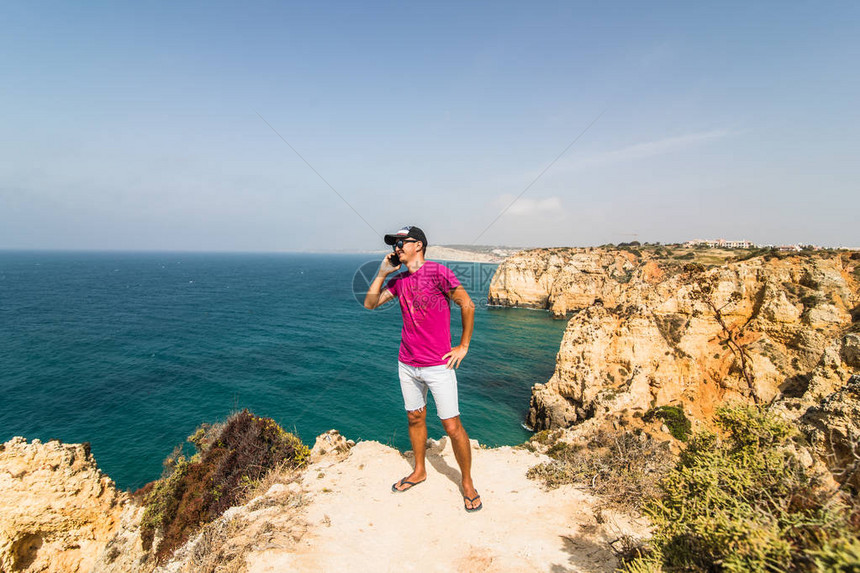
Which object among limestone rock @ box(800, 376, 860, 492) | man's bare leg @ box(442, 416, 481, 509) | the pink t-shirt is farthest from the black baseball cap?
limestone rock @ box(800, 376, 860, 492)

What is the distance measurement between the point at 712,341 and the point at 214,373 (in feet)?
101

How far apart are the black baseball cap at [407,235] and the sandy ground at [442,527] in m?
3.75

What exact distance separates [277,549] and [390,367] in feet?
80.4

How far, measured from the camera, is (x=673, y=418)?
44.1ft

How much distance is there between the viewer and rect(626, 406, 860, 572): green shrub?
6.52 ft

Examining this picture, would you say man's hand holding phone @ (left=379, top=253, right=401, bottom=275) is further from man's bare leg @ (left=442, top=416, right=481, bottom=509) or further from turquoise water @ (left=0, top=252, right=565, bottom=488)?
turquoise water @ (left=0, top=252, right=565, bottom=488)

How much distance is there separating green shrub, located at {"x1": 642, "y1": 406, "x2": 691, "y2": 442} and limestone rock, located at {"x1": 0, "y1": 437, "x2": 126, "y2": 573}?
17634 mm

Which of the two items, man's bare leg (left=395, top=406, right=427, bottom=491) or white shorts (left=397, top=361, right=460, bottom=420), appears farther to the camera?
man's bare leg (left=395, top=406, right=427, bottom=491)

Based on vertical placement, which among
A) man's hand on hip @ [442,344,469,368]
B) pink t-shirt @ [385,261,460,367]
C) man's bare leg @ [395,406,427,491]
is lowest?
man's bare leg @ [395,406,427,491]

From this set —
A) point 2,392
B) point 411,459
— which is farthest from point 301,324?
point 411,459

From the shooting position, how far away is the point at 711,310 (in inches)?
596

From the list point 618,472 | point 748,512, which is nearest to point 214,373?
point 618,472

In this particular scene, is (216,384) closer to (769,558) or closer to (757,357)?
(769,558)

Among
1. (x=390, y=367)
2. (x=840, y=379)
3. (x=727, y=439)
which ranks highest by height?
(x=727, y=439)
